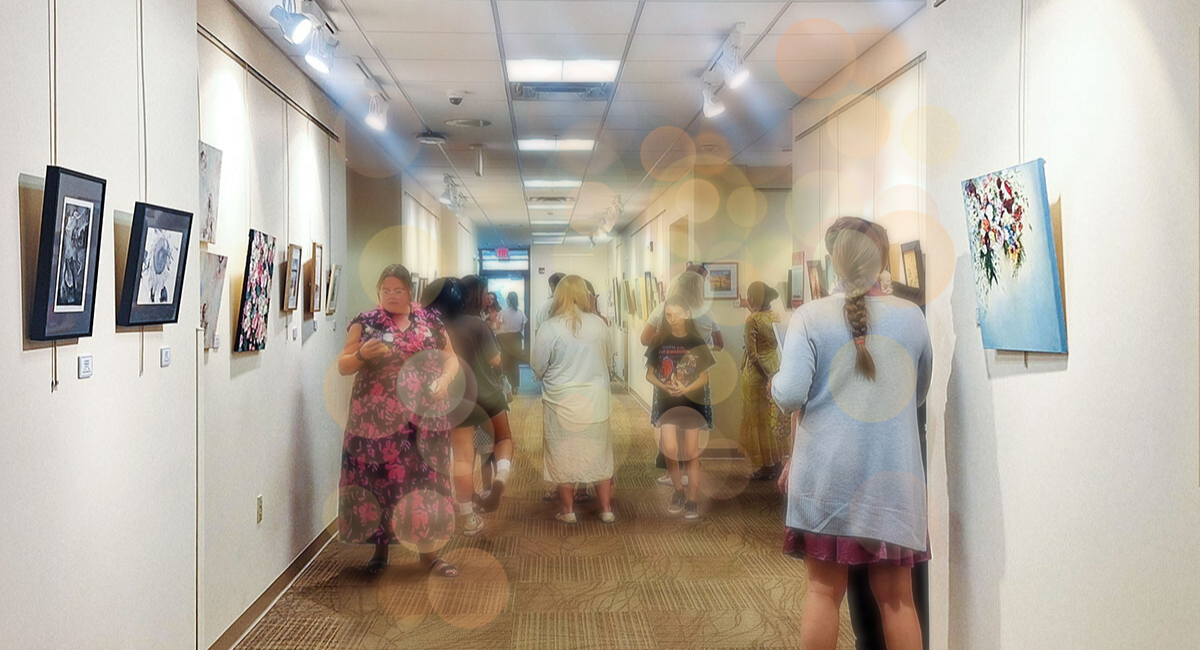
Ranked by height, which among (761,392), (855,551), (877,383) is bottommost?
(855,551)

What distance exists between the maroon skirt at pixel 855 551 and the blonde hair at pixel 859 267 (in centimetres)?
52

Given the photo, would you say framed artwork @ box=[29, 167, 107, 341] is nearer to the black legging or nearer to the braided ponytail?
the braided ponytail

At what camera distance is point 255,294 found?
395cm

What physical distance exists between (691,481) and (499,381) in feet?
4.99

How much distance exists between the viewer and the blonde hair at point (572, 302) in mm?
5480

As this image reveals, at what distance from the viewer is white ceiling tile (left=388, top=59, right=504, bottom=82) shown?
479 cm

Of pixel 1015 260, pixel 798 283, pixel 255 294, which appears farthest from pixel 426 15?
pixel 798 283

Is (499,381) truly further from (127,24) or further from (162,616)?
(127,24)

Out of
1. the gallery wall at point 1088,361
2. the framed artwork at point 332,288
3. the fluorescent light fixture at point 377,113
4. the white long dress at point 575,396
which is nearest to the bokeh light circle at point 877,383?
the gallery wall at point 1088,361

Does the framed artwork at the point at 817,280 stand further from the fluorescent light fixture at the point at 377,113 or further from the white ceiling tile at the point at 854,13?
the fluorescent light fixture at the point at 377,113

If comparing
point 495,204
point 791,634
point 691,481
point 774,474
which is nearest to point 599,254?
point 495,204

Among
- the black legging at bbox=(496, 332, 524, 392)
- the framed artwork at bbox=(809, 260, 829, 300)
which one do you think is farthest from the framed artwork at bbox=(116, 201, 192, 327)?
the black legging at bbox=(496, 332, 524, 392)

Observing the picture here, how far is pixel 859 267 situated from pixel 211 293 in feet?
8.42

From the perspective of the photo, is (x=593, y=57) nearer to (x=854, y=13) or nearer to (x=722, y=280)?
(x=854, y=13)
